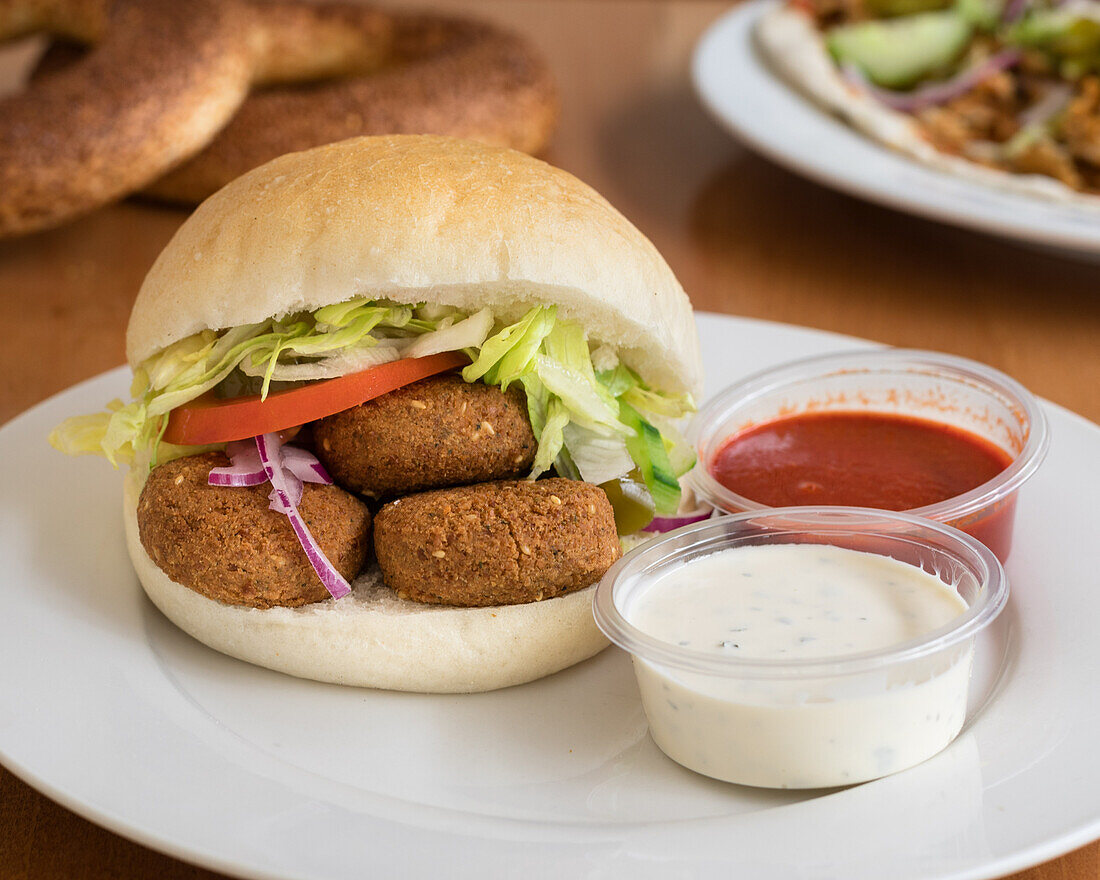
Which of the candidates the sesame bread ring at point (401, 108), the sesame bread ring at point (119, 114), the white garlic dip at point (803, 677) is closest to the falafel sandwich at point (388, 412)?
the white garlic dip at point (803, 677)

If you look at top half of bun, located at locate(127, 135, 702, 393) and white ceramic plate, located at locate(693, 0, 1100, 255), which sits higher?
top half of bun, located at locate(127, 135, 702, 393)

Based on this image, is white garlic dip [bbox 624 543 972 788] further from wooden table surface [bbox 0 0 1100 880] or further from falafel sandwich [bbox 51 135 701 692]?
wooden table surface [bbox 0 0 1100 880]

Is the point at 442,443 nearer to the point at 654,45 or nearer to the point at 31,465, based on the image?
the point at 31,465

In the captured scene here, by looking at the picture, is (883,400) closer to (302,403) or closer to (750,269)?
(302,403)

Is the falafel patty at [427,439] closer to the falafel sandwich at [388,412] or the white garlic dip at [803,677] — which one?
the falafel sandwich at [388,412]

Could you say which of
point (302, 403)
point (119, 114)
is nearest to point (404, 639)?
point (302, 403)

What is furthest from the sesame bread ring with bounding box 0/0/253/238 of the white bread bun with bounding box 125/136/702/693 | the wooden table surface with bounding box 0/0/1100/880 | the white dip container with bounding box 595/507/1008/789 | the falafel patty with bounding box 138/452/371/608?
the white dip container with bounding box 595/507/1008/789
